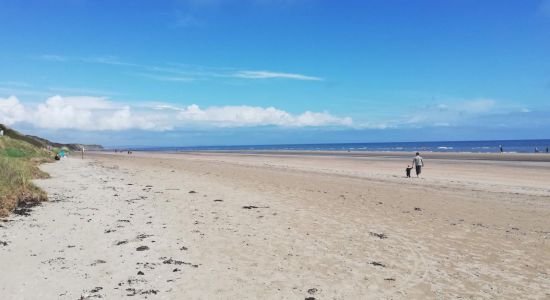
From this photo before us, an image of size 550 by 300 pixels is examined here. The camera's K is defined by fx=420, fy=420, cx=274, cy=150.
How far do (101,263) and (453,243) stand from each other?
8.06m

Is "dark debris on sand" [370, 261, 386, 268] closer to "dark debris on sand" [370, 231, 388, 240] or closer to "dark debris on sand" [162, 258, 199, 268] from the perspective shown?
"dark debris on sand" [370, 231, 388, 240]

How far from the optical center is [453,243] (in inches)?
407

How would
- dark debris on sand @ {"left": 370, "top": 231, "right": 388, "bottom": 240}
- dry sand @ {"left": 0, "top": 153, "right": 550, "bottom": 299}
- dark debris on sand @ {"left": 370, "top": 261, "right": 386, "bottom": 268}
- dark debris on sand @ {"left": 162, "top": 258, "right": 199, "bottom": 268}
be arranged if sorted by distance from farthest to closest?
dark debris on sand @ {"left": 370, "top": 231, "right": 388, "bottom": 240} → dark debris on sand @ {"left": 370, "top": 261, "right": 386, "bottom": 268} → dark debris on sand @ {"left": 162, "top": 258, "right": 199, "bottom": 268} → dry sand @ {"left": 0, "top": 153, "right": 550, "bottom": 299}

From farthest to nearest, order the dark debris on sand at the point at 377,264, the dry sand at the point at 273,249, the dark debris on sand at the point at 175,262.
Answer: the dark debris on sand at the point at 377,264 → the dark debris on sand at the point at 175,262 → the dry sand at the point at 273,249

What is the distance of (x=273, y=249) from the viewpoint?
371 inches

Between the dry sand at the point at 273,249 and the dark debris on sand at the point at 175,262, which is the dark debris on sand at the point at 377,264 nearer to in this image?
the dry sand at the point at 273,249

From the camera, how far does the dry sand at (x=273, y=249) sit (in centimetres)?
696

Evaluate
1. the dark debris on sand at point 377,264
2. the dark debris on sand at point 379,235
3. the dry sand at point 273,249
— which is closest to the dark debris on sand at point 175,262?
the dry sand at point 273,249

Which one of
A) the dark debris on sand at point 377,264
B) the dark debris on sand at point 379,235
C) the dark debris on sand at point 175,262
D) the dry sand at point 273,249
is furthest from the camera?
the dark debris on sand at point 379,235

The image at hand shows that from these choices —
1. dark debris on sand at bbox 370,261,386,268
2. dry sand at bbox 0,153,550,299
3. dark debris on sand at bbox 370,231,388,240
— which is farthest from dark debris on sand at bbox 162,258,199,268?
dark debris on sand at bbox 370,231,388,240

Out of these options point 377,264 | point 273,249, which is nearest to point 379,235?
point 377,264

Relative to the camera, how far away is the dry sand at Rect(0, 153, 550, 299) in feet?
22.8

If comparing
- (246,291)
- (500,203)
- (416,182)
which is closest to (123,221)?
(246,291)

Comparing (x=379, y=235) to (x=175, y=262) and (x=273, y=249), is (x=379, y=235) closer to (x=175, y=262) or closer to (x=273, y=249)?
(x=273, y=249)
